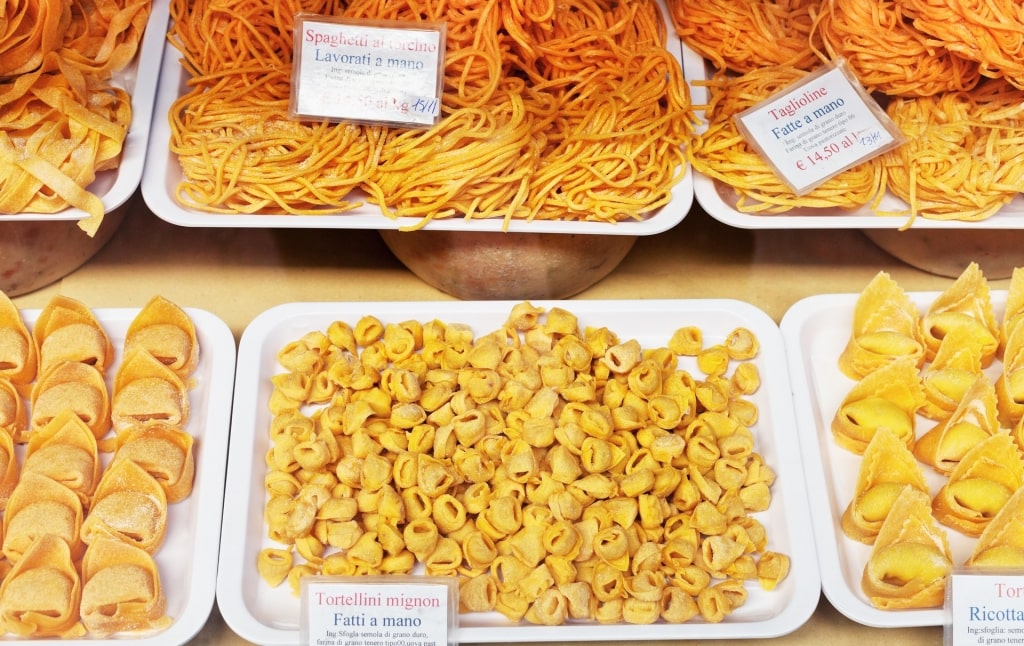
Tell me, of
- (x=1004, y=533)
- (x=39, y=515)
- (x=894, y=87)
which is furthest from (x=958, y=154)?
(x=39, y=515)

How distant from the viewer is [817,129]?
186cm

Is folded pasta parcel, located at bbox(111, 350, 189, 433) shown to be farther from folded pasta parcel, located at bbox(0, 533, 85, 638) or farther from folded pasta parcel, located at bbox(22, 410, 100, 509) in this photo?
folded pasta parcel, located at bbox(0, 533, 85, 638)

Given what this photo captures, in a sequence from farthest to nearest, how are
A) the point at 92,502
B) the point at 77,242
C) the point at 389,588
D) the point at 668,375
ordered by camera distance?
the point at 77,242 → the point at 668,375 → the point at 92,502 → the point at 389,588

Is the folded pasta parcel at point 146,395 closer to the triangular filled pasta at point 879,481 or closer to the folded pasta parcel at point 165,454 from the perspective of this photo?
the folded pasta parcel at point 165,454

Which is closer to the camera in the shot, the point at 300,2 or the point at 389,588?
the point at 389,588

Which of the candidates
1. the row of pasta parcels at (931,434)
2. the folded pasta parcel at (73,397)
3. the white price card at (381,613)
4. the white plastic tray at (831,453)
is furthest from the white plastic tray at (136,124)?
the row of pasta parcels at (931,434)

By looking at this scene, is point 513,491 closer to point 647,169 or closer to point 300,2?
point 647,169

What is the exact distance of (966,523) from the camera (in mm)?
1663

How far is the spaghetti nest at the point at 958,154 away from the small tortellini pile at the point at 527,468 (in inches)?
17.2

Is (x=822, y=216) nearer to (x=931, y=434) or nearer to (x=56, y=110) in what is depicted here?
(x=931, y=434)

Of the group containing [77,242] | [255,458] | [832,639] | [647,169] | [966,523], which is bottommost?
[832,639]

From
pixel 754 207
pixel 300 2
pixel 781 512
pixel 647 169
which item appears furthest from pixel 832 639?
pixel 300 2

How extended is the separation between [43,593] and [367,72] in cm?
103

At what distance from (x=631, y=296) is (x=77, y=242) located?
1165 millimetres
